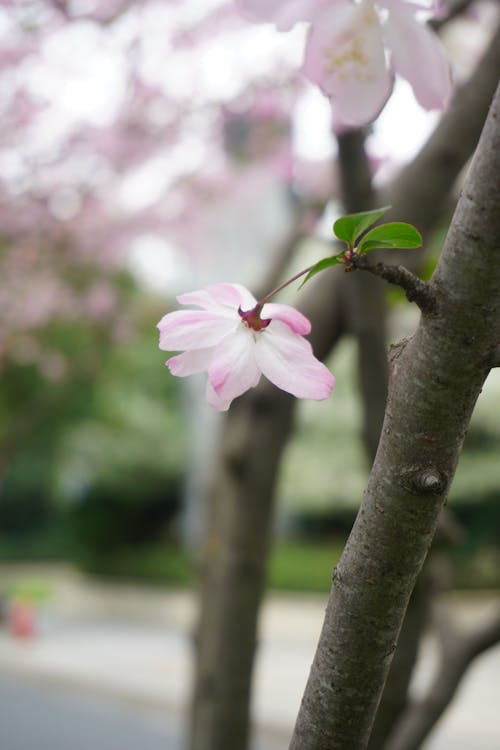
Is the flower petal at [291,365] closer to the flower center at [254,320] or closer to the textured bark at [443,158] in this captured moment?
the flower center at [254,320]

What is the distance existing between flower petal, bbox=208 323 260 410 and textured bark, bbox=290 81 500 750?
8cm

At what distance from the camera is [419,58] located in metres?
0.56

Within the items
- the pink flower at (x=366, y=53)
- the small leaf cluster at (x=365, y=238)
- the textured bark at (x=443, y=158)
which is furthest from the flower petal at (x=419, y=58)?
the textured bark at (x=443, y=158)

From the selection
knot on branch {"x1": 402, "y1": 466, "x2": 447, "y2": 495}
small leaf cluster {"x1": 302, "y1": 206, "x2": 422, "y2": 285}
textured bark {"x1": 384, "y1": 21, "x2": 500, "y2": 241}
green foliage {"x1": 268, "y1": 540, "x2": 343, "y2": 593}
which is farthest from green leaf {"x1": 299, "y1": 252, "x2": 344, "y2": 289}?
green foliage {"x1": 268, "y1": 540, "x2": 343, "y2": 593}

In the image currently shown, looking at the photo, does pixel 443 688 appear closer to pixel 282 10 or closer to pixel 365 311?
pixel 365 311

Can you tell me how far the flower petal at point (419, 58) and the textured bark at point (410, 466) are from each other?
132mm

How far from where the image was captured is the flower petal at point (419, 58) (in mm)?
553

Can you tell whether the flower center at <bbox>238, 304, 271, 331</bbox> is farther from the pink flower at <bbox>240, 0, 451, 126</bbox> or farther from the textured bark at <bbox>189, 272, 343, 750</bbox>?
the textured bark at <bbox>189, 272, 343, 750</bbox>

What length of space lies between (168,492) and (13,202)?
8580mm

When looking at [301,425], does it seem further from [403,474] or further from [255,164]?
[403,474]

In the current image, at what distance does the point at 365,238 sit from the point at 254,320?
73 mm

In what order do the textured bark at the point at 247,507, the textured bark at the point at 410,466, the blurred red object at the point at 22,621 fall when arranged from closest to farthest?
the textured bark at the point at 410,466 → the textured bark at the point at 247,507 → the blurred red object at the point at 22,621

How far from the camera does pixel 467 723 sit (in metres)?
5.11

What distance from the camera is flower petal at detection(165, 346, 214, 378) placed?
54cm
